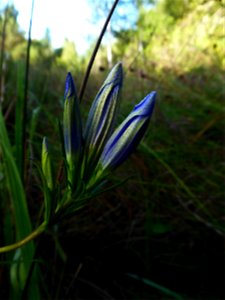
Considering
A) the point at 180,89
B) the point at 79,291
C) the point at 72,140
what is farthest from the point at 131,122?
the point at 180,89

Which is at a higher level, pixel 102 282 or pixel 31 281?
pixel 31 281

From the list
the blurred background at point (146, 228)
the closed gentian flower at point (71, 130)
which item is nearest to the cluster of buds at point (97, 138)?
the closed gentian flower at point (71, 130)

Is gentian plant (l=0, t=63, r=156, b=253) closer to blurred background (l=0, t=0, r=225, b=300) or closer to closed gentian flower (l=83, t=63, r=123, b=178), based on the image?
closed gentian flower (l=83, t=63, r=123, b=178)

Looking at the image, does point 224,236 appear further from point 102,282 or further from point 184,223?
point 102,282

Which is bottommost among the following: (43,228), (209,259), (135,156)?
(209,259)

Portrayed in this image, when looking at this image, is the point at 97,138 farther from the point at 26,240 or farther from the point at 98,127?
the point at 26,240

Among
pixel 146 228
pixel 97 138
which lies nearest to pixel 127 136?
pixel 97 138

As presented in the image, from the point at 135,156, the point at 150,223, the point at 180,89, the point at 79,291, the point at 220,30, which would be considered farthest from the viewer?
the point at 180,89

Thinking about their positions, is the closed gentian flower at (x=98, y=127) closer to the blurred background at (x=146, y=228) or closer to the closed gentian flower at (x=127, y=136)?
the closed gentian flower at (x=127, y=136)
